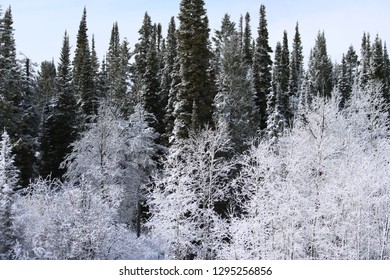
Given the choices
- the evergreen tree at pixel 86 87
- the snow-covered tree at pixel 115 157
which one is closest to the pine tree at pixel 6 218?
the snow-covered tree at pixel 115 157

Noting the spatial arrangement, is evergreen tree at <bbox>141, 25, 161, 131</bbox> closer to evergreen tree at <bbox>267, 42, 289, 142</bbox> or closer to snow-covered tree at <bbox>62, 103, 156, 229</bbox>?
snow-covered tree at <bbox>62, 103, 156, 229</bbox>

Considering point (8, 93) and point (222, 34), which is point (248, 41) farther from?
point (8, 93)

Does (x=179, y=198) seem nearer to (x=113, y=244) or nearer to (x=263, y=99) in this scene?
(x=113, y=244)

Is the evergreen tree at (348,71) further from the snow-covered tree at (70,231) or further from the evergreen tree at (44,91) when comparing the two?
the snow-covered tree at (70,231)

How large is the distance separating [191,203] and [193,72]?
9291mm

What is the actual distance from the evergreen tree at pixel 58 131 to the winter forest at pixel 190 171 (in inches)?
5.2

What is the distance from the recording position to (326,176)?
2803 cm

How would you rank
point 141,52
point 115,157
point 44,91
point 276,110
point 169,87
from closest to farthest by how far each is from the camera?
1. point 115,157
2. point 276,110
3. point 169,87
4. point 44,91
5. point 141,52

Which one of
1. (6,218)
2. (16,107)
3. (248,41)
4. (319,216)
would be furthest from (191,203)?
(248,41)

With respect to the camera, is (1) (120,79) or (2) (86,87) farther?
(1) (120,79)

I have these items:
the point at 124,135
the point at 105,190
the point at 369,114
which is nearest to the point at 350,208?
the point at 105,190

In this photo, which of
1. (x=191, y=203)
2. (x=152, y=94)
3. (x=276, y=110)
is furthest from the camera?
(x=152, y=94)

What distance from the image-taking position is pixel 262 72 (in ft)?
203
